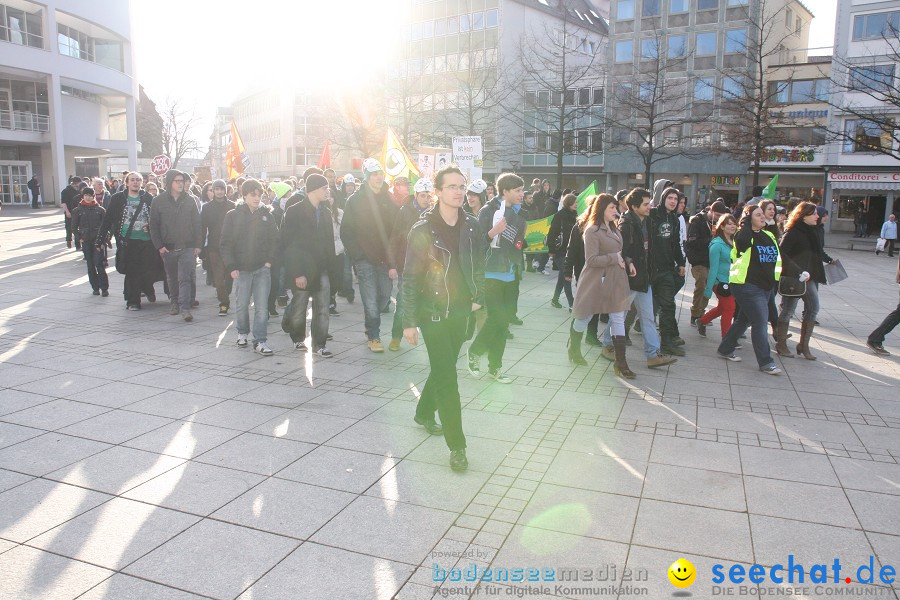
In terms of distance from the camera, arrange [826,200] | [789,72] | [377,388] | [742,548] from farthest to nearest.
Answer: [789,72]
[826,200]
[377,388]
[742,548]

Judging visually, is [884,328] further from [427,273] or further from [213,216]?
[213,216]

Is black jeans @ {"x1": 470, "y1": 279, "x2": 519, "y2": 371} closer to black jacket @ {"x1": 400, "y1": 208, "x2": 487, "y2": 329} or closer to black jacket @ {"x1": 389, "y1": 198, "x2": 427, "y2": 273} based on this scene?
black jacket @ {"x1": 389, "y1": 198, "x2": 427, "y2": 273}

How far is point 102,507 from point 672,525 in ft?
10.6

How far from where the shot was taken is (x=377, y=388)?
6.76m

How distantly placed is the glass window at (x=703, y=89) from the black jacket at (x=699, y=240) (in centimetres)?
4083

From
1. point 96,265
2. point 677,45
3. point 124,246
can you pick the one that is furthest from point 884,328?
point 677,45

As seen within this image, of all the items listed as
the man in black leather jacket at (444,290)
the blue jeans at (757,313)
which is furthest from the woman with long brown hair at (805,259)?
the man in black leather jacket at (444,290)

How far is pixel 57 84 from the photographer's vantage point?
42219 millimetres

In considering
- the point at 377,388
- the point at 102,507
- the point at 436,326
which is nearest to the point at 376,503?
the point at 436,326

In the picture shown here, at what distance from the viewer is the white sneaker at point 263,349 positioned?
8086 millimetres

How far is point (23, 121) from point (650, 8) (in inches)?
1627

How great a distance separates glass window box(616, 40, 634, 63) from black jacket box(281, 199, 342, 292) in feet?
155

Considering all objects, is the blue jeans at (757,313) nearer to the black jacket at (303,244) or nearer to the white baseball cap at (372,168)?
the white baseball cap at (372,168)

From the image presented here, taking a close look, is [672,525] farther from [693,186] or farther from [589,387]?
[693,186]
